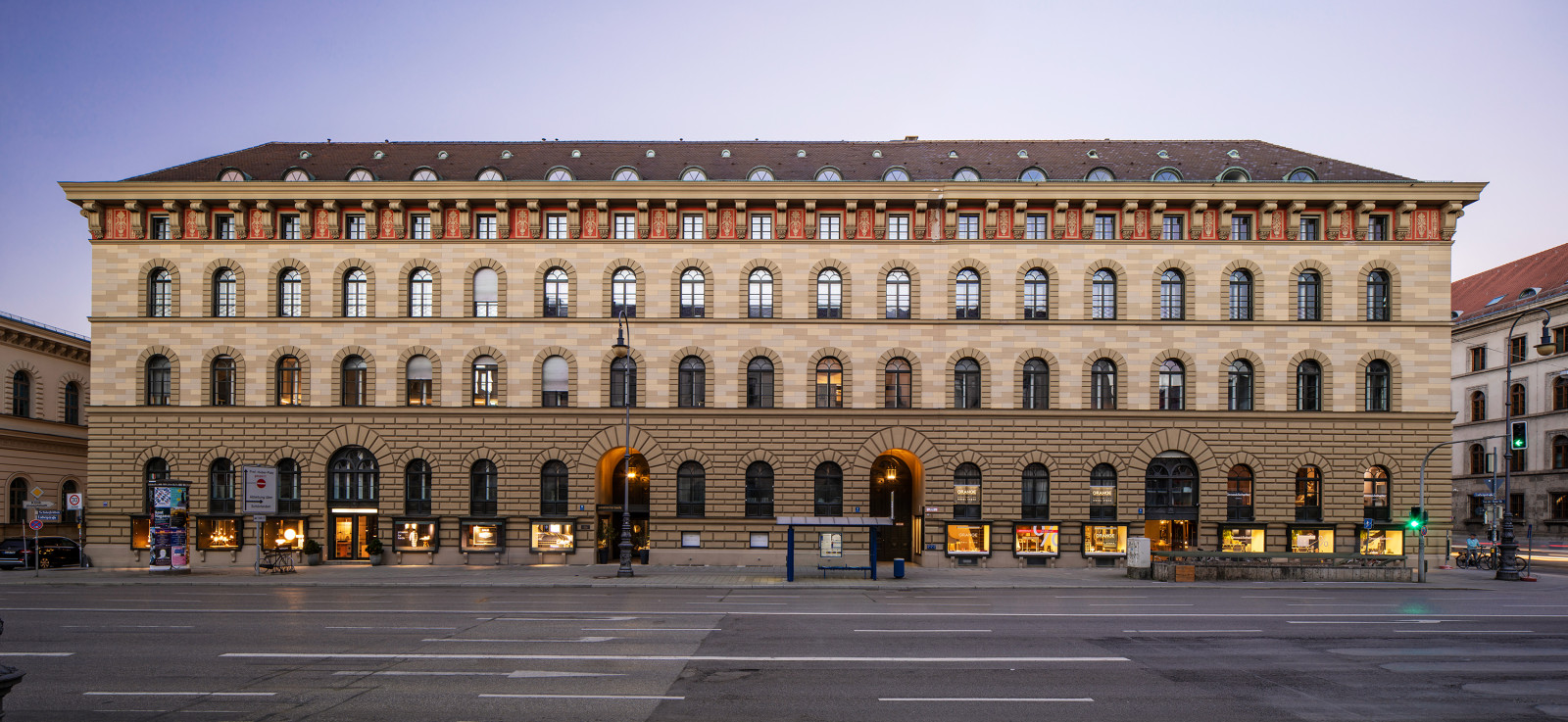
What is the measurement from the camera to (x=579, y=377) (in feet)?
125

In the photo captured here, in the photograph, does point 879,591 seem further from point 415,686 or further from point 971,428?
point 415,686

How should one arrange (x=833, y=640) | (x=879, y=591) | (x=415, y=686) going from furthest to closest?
(x=879, y=591) → (x=833, y=640) → (x=415, y=686)

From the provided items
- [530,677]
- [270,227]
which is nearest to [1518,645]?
[530,677]

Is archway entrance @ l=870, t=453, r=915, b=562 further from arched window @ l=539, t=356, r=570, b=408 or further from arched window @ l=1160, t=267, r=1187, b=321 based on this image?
arched window @ l=539, t=356, r=570, b=408

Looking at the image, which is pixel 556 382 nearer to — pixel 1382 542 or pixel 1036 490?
pixel 1036 490

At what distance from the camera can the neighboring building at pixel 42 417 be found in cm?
4619

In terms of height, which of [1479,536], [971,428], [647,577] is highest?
[971,428]

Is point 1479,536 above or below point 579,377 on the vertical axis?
below

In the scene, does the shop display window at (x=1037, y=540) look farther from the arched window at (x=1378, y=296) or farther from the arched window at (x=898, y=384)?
the arched window at (x=1378, y=296)

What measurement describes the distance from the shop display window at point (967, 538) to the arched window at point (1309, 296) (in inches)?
642

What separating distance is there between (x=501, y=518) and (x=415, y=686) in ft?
79.2

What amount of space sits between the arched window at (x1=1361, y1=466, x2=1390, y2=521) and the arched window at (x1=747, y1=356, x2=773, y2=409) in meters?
25.2

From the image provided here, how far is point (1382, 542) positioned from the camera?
3766cm

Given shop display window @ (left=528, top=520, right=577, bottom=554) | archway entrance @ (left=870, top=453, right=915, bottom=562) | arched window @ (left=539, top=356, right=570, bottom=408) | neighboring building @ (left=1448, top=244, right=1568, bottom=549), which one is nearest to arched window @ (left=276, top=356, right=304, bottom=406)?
arched window @ (left=539, top=356, right=570, bottom=408)
